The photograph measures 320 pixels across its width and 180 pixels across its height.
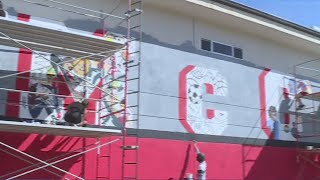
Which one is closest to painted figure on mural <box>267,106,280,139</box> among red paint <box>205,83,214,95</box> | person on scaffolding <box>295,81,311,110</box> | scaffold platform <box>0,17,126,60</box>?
person on scaffolding <box>295,81,311,110</box>

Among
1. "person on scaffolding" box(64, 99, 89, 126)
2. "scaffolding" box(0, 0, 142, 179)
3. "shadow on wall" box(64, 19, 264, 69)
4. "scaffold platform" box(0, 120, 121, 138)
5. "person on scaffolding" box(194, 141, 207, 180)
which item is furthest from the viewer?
"person on scaffolding" box(194, 141, 207, 180)

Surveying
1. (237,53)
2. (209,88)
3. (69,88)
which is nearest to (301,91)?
(237,53)

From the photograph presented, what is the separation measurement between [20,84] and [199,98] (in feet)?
16.4

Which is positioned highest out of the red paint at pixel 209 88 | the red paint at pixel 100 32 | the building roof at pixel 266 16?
the building roof at pixel 266 16

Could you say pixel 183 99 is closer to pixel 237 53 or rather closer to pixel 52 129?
pixel 237 53

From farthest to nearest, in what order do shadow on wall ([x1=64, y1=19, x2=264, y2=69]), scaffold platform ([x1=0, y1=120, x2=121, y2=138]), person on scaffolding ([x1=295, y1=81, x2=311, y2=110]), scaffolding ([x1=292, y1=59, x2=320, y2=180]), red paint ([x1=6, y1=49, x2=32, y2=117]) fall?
person on scaffolding ([x1=295, y1=81, x2=311, y2=110]), scaffolding ([x1=292, y1=59, x2=320, y2=180]), shadow on wall ([x1=64, y1=19, x2=264, y2=69]), red paint ([x1=6, y1=49, x2=32, y2=117]), scaffold platform ([x1=0, y1=120, x2=121, y2=138])

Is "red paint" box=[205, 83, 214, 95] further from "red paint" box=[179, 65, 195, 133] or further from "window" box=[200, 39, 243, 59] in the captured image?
"window" box=[200, 39, 243, 59]

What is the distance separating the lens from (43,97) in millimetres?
10039

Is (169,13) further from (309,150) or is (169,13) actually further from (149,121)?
(309,150)

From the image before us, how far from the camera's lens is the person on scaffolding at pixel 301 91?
595 inches

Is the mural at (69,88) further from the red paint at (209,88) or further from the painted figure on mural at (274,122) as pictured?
the painted figure on mural at (274,122)

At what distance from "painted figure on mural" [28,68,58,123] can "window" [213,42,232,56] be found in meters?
5.34

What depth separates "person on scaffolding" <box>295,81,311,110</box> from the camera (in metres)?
15.1

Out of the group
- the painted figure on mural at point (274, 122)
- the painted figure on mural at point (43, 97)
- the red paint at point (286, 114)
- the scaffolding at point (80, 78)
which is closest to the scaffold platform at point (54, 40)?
the scaffolding at point (80, 78)
